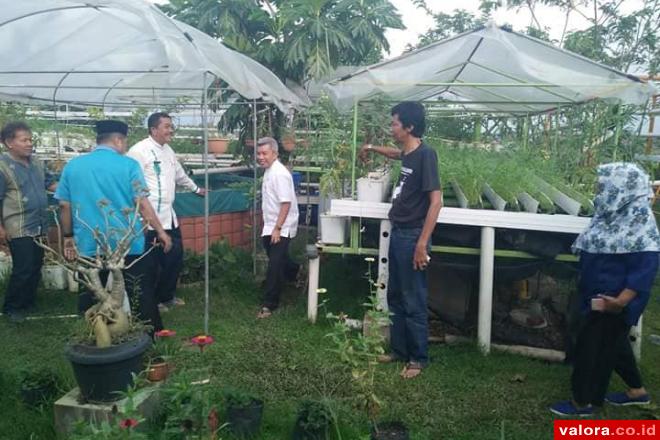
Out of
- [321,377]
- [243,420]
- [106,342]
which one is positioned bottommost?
[321,377]

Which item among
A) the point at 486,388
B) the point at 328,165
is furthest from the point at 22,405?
the point at 328,165

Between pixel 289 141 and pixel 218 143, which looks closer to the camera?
pixel 289 141

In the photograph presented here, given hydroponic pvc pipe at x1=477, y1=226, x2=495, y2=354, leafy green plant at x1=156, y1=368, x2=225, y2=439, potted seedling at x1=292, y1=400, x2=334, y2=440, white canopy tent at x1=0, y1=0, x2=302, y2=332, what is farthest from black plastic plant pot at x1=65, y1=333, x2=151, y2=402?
hydroponic pvc pipe at x1=477, y1=226, x2=495, y2=354

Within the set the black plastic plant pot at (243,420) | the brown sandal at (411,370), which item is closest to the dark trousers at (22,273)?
the black plastic plant pot at (243,420)

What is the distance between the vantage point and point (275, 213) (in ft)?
16.1

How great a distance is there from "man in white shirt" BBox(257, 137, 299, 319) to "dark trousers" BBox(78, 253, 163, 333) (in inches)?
49.5

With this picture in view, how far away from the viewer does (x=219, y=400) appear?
295cm

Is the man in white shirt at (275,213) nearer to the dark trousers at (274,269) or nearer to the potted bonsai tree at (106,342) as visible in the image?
the dark trousers at (274,269)

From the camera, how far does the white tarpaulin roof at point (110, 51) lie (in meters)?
3.78

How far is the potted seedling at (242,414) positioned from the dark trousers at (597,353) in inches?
77.0

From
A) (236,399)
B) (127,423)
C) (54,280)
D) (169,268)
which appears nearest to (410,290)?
(236,399)

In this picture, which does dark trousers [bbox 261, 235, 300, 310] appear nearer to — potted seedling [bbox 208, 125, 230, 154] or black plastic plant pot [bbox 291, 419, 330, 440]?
black plastic plant pot [bbox 291, 419, 330, 440]

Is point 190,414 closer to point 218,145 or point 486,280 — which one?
point 486,280

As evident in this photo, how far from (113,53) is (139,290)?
3.09m
